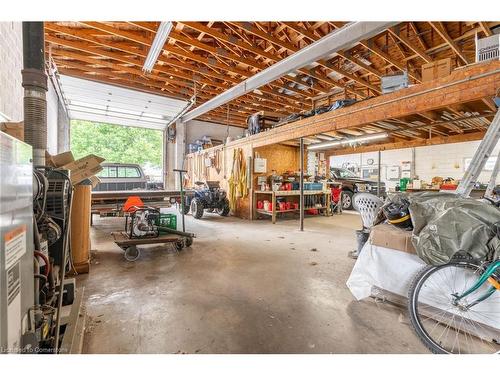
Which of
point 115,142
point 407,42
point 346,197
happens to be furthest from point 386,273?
point 115,142

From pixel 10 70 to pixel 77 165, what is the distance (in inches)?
50.7

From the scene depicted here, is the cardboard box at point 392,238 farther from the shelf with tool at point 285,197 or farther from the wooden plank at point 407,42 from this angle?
the shelf with tool at point 285,197

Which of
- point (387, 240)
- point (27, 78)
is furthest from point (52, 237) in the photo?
→ point (387, 240)

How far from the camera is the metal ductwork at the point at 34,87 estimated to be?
2020 millimetres

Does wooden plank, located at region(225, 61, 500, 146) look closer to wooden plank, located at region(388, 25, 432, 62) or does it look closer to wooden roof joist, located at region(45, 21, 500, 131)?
wooden roof joist, located at region(45, 21, 500, 131)

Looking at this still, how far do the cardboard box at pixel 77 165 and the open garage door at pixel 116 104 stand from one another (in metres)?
4.60

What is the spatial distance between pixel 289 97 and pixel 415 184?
14.5 feet

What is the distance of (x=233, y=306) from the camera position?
208 centimetres

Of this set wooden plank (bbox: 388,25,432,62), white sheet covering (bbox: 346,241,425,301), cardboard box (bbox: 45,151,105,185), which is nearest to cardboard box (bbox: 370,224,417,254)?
white sheet covering (bbox: 346,241,425,301)

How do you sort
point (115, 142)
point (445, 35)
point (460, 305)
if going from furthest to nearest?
point (115, 142) → point (445, 35) → point (460, 305)

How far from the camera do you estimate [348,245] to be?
13.6 feet

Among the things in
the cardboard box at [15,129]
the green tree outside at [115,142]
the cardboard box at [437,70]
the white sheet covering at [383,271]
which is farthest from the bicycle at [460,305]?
the green tree outside at [115,142]

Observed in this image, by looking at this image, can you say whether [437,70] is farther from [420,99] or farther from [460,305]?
[460,305]

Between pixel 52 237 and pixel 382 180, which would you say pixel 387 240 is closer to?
pixel 52 237
